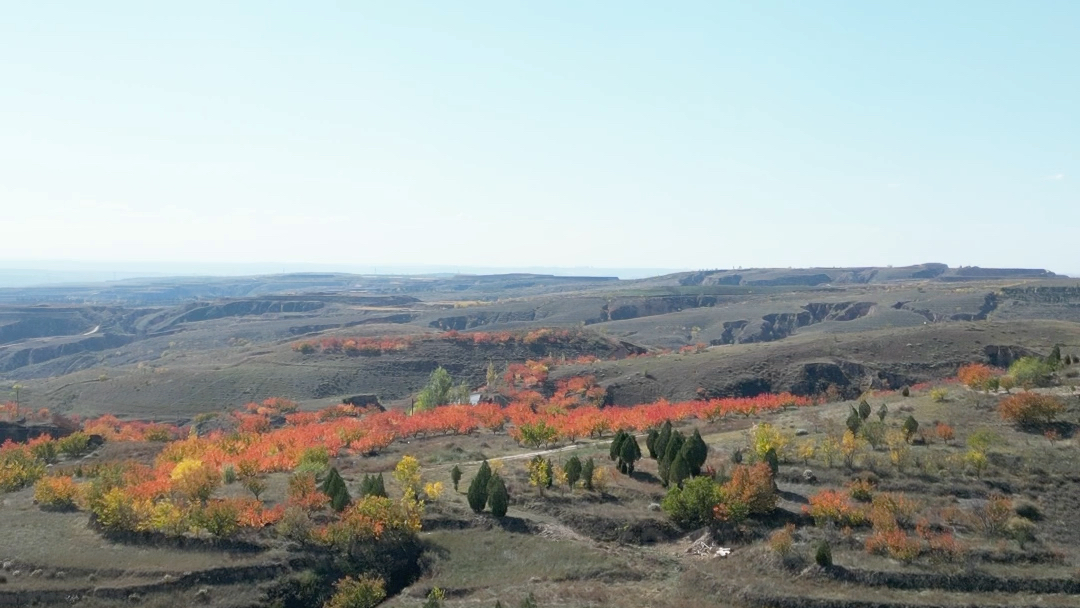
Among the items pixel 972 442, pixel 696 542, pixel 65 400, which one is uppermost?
pixel 972 442

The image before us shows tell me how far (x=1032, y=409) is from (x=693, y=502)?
84.2 ft

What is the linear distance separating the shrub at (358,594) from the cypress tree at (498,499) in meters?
7.69

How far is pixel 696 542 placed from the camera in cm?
3688

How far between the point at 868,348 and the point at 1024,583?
7435 centimetres

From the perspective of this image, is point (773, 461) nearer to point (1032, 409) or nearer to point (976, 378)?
point (1032, 409)

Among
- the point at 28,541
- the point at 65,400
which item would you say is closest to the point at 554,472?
the point at 28,541

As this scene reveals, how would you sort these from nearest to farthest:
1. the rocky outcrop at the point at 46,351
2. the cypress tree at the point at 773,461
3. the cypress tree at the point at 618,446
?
the cypress tree at the point at 773,461 < the cypress tree at the point at 618,446 < the rocky outcrop at the point at 46,351

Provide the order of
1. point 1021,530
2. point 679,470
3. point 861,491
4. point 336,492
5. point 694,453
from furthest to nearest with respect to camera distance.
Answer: point 694,453
point 679,470
point 336,492
point 861,491
point 1021,530

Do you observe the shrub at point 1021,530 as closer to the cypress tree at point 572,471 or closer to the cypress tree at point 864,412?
the cypress tree at point 864,412

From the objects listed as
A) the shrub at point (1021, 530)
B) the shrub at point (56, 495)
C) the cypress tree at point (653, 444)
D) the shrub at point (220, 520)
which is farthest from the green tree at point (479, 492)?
the shrub at point (1021, 530)

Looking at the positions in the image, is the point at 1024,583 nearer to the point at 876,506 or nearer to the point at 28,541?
the point at 876,506

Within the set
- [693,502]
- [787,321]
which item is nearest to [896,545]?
[693,502]

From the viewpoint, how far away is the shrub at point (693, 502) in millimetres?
37688

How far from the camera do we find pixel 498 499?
4047cm
